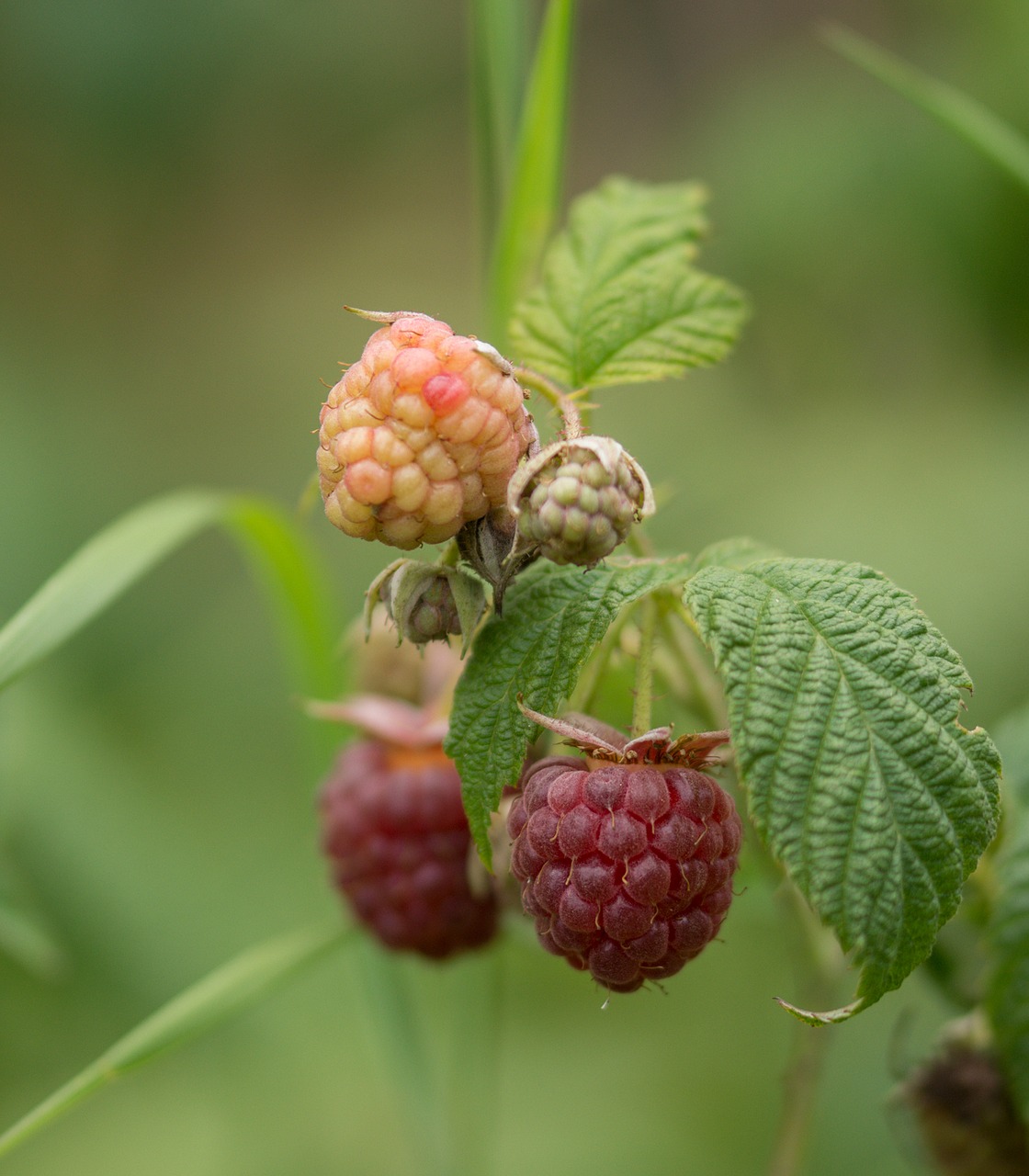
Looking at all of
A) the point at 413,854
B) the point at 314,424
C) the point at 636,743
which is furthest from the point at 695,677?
the point at 314,424

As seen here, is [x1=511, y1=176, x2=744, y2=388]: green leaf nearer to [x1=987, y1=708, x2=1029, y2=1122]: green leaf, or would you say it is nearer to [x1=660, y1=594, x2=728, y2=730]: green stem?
[x1=660, y1=594, x2=728, y2=730]: green stem

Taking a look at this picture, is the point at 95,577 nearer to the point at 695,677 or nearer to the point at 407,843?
the point at 407,843

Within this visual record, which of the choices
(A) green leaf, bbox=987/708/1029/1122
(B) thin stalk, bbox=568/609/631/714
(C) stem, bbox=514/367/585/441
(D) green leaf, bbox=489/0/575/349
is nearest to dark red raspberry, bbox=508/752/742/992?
(B) thin stalk, bbox=568/609/631/714

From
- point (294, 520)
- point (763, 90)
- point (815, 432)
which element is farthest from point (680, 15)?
point (294, 520)

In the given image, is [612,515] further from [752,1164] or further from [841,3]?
[841,3]

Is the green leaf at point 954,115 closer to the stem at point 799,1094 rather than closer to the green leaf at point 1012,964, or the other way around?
the green leaf at point 1012,964

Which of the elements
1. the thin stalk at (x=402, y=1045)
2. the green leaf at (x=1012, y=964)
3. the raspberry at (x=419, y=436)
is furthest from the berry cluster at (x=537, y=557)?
the thin stalk at (x=402, y=1045)
